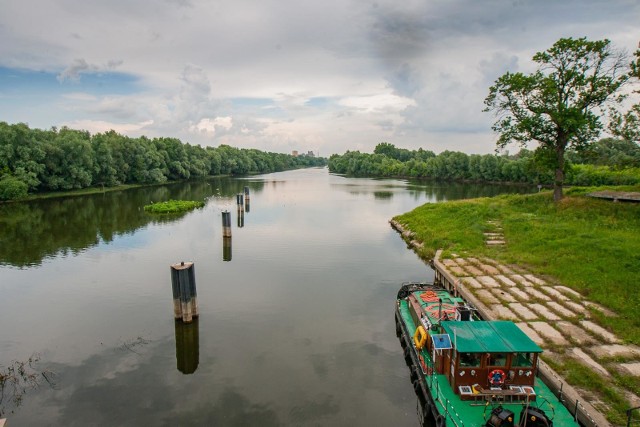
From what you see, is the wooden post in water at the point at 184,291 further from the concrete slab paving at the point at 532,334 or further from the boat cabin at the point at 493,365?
A: the concrete slab paving at the point at 532,334

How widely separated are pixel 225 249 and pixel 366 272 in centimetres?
1516

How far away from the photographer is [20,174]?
234 ft

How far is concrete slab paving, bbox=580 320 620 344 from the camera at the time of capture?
57.7ft

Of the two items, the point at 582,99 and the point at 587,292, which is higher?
the point at 582,99

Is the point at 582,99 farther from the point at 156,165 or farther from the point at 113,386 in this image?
the point at 156,165

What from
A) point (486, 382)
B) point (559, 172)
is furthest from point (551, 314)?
point (559, 172)

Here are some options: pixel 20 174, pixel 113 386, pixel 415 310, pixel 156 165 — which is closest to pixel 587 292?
pixel 415 310

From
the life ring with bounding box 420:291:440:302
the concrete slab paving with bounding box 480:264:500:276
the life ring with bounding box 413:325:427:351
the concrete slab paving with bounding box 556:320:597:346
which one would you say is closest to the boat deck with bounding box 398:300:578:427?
the life ring with bounding box 413:325:427:351

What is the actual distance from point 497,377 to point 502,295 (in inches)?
404

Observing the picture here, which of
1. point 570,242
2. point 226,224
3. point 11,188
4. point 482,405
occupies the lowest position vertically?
point 482,405

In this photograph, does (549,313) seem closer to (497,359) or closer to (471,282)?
(471,282)

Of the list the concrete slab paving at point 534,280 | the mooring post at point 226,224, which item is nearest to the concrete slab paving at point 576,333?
the concrete slab paving at point 534,280

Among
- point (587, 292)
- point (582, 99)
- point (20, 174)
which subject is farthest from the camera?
point (20, 174)

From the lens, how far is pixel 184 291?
72.5 feet
